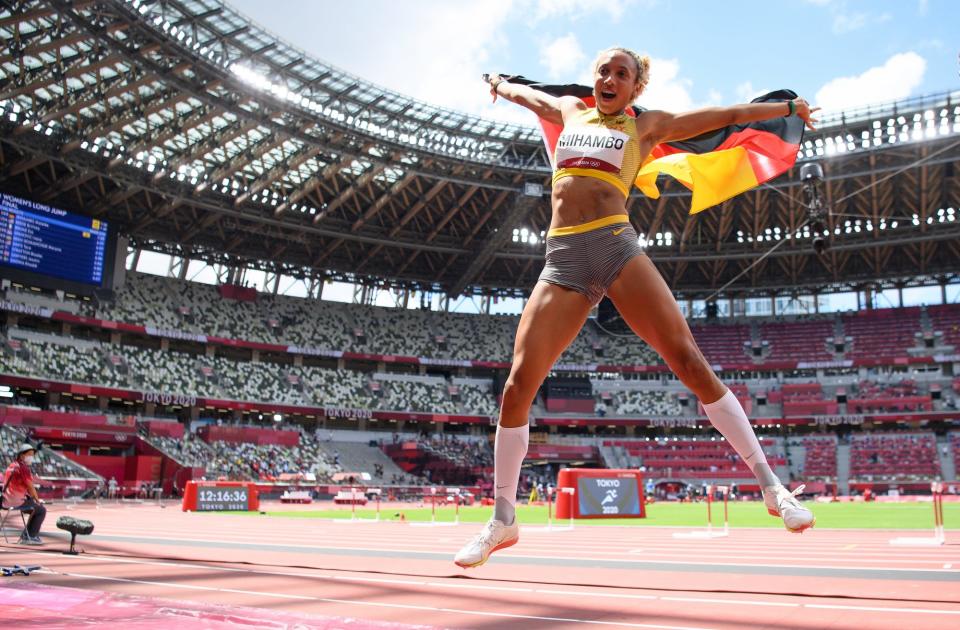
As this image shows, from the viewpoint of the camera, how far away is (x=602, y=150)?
3965 millimetres

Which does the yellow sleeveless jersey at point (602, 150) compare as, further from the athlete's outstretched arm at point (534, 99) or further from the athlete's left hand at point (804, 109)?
the athlete's left hand at point (804, 109)

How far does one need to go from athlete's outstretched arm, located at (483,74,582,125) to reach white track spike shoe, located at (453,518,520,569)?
2.34 m

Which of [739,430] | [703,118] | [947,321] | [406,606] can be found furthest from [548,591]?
[947,321]

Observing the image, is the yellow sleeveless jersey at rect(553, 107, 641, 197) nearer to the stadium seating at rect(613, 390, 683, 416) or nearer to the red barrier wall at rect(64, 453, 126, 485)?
the red barrier wall at rect(64, 453, 126, 485)

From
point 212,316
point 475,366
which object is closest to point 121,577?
point 212,316

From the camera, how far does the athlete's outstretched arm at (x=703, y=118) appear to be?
417cm

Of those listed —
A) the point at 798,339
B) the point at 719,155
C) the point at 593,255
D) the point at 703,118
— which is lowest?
the point at 593,255

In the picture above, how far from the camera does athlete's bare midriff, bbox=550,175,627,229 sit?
394cm

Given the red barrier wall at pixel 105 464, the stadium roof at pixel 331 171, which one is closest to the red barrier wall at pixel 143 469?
the red barrier wall at pixel 105 464

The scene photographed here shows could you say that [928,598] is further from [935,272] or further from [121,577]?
[935,272]

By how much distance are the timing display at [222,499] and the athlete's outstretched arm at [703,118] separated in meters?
24.7

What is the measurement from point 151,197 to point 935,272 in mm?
50246

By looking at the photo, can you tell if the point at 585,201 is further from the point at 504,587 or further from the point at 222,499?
the point at 222,499

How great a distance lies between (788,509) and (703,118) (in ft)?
6.70
